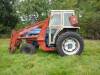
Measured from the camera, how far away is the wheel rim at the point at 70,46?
11109mm

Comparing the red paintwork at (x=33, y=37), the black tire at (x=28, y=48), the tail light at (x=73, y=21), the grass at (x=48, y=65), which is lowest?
the grass at (x=48, y=65)

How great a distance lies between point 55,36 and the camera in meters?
11.3

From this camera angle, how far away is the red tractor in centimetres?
1109

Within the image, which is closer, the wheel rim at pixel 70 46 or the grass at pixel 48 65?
the grass at pixel 48 65

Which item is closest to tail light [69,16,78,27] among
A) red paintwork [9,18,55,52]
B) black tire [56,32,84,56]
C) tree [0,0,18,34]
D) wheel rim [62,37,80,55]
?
black tire [56,32,84,56]

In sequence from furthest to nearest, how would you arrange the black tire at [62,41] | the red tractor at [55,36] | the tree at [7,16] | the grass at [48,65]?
the tree at [7,16]
the red tractor at [55,36]
the black tire at [62,41]
the grass at [48,65]

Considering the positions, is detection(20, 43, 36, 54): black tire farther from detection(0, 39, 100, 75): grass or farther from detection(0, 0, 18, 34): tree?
detection(0, 0, 18, 34): tree

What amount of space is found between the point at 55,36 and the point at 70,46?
643 millimetres

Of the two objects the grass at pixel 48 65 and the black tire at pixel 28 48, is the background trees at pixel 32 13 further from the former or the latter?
the grass at pixel 48 65

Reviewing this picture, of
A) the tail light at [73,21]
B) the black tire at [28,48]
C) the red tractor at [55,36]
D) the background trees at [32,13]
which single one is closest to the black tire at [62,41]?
the red tractor at [55,36]

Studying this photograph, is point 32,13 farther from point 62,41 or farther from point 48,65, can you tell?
point 48,65

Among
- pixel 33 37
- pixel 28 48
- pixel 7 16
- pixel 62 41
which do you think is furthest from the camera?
pixel 7 16

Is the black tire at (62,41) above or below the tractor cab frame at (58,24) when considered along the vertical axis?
below

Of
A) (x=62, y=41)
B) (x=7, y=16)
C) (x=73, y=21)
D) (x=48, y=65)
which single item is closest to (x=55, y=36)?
(x=62, y=41)
